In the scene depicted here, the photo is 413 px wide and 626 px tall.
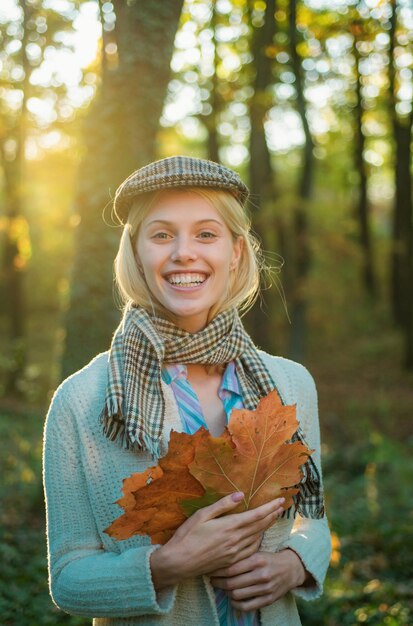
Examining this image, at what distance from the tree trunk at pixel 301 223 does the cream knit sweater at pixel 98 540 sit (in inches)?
489

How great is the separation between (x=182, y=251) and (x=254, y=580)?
1.03 m

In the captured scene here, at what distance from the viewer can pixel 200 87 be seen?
1602cm

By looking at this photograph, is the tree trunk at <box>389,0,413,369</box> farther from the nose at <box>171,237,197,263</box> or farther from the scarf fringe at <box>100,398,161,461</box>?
the scarf fringe at <box>100,398,161,461</box>

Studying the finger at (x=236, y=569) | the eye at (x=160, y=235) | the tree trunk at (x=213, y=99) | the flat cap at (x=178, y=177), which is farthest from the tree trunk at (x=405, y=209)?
the finger at (x=236, y=569)

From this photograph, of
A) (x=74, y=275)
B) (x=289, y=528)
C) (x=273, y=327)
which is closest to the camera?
(x=289, y=528)

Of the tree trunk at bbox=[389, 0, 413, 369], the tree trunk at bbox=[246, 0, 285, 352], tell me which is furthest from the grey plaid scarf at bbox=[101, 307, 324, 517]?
the tree trunk at bbox=[389, 0, 413, 369]

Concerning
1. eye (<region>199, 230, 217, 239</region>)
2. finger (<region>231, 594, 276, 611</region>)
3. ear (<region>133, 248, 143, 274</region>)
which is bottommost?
finger (<region>231, 594, 276, 611</region>)

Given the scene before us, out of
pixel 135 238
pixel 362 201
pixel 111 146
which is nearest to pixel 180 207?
pixel 135 238

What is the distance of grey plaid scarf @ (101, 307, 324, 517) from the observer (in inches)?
87.7

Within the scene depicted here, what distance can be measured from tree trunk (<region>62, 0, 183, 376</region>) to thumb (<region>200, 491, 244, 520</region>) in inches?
137

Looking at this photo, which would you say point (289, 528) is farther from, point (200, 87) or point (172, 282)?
point (200, 87)

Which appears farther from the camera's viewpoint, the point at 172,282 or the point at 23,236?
the point at 23,236

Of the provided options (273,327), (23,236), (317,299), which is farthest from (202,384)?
Result: (317,299)

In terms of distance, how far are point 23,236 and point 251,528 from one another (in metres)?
13.3
